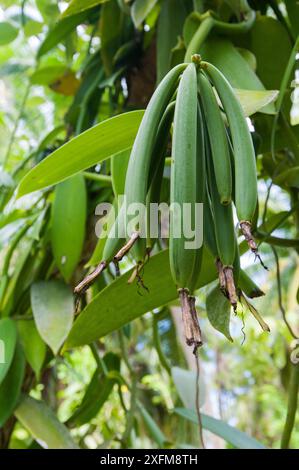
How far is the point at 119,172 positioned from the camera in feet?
1.55

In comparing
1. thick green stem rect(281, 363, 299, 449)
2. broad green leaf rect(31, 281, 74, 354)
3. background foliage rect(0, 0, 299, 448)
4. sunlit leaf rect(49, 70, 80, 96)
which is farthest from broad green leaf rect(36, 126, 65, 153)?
thick green stem rect(281, 363, 299, 449)

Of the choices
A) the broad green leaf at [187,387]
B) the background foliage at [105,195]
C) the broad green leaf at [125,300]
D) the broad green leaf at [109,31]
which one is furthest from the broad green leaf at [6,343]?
the broad green leaf at [109,31]

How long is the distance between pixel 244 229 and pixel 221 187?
0.03 metres

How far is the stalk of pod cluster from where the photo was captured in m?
0.28

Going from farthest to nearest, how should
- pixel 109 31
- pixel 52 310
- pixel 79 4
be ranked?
pixel 109 31 < pixel 52 310 < pixel 79 4

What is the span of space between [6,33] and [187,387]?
53cm

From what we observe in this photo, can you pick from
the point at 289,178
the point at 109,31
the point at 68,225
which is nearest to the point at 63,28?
the point at 109,31

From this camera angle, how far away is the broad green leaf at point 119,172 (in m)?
0.47

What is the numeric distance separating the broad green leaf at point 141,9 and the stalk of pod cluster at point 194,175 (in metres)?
0.27

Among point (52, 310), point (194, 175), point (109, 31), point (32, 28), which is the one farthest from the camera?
point (32, 28)

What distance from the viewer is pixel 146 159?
309 millimetres

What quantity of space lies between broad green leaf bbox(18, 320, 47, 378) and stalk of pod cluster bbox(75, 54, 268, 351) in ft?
1.16

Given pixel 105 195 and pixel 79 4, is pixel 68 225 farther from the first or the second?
pixel 79 4

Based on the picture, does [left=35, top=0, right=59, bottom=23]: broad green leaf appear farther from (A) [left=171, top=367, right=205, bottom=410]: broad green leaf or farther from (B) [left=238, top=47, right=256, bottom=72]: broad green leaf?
(A) [left=171, top=367, right=205, bottom=410]: broad green leaf
